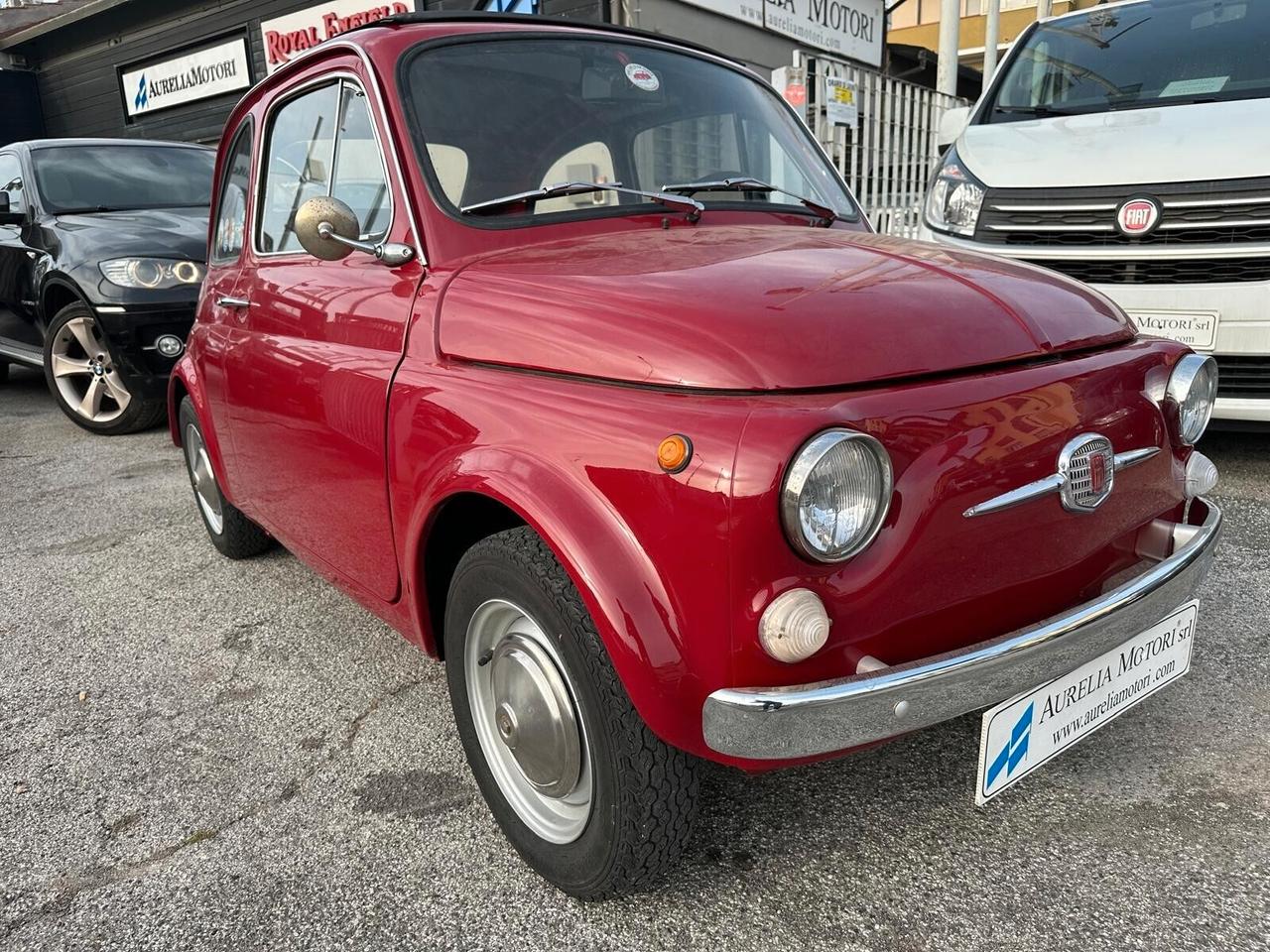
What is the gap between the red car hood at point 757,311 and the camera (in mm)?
1549

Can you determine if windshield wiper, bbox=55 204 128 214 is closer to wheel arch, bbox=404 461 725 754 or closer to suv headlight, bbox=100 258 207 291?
suv headlight, bbox=100 258 207 291

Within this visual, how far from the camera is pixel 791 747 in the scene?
145 centimetres

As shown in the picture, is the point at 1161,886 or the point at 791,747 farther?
the point at 1161,886

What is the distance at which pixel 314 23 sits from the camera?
38.6 feet

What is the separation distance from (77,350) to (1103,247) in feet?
20.1

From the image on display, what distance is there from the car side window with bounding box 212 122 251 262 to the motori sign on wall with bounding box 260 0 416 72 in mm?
7912

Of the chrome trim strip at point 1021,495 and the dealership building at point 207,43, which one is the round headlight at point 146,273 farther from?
the chrome trim strip at point 1021,495

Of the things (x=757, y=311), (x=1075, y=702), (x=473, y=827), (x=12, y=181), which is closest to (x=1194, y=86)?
(x=1075, y=702)

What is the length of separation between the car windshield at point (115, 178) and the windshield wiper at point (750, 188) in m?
5.21

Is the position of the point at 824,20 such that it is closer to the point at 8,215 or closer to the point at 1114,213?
the point at 1114,213

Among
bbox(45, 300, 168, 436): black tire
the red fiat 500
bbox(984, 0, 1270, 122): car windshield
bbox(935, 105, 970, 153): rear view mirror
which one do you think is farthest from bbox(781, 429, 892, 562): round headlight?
bbox(45, 300, 168, 436): black tire

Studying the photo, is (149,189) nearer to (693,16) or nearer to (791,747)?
(693,16)

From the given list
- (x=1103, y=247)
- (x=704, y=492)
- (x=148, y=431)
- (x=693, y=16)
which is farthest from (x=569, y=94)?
(x=693, y=16)

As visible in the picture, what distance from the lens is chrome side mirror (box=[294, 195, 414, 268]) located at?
2.15 m
